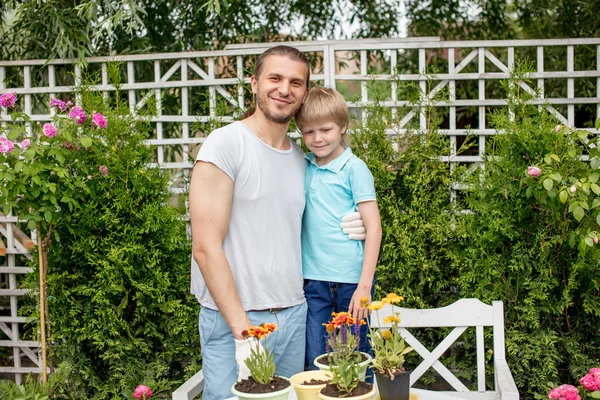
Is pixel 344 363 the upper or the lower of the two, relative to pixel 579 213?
lower

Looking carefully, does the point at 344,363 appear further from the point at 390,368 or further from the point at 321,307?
the point at 321,307

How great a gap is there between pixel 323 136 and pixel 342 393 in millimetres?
1017

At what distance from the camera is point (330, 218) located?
2385 mm

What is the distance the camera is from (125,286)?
340cm

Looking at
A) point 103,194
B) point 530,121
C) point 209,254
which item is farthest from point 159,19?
point 209,254

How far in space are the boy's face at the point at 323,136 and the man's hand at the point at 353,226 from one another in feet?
0.81

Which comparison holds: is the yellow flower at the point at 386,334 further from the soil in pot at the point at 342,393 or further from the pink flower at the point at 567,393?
the pink flower at the point at 567,393

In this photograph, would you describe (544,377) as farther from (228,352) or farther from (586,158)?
(228,352)

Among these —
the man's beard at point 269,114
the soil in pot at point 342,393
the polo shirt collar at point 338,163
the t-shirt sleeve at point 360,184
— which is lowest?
the soil in pot at point 342,393

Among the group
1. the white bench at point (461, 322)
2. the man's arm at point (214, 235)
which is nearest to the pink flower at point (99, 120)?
the man's arm at point (214, 235)

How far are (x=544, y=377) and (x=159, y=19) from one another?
362 centimetres

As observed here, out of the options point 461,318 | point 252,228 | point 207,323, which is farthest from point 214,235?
point 461,318

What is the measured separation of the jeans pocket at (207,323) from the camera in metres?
2.20

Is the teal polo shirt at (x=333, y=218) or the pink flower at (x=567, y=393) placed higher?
the teal polo shirt at (x=333, y=218)
